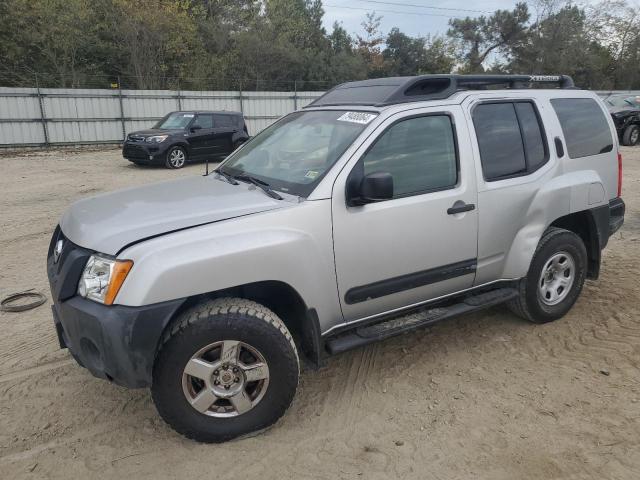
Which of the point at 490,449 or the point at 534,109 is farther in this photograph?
the point at 534,109

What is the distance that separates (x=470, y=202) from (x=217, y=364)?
196cm

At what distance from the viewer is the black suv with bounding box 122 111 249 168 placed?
13320 millimetres

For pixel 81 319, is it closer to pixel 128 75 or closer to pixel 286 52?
pixel 128 75

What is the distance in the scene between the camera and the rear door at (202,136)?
1406 centimetres

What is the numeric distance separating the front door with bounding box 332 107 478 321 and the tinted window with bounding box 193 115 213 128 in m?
11.8

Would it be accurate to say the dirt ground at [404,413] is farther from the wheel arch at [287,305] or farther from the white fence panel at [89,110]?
the white fence panel at [89,110]

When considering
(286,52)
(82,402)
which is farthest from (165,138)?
(286,52)

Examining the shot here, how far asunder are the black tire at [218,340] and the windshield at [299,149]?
80 centimetres

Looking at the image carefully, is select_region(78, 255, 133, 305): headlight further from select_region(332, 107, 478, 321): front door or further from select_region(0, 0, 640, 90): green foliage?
select_region(0, 0, 640, 90): green foliage

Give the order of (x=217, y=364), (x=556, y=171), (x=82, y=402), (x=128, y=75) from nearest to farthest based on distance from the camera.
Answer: (x=217, y=364)
(x=82, y=402)
(x=556, y=171)
(x=128, y=75)

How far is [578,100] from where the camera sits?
4.31m

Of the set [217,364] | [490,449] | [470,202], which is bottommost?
[490,449]

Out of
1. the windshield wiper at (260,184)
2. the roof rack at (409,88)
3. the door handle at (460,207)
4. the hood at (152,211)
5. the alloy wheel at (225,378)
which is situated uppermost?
the roof rack at (409,88)

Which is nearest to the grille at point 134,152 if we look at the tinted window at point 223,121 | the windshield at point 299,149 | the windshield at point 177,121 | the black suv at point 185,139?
the black suv at point 185,139
